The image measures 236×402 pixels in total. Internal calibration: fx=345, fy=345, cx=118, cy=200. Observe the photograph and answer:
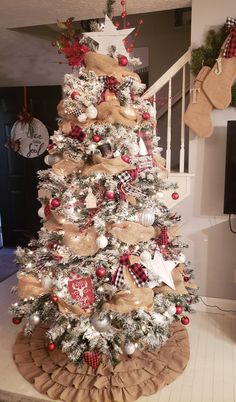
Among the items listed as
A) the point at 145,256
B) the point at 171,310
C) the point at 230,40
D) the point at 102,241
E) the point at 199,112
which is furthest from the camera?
the point at 199,112

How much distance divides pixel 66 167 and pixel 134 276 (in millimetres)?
696

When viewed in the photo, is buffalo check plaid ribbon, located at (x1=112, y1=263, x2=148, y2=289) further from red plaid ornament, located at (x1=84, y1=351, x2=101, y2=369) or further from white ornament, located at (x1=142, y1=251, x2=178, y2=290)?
red plaid ornament, located at (x1=84, y1=351, x2=101, y2=369)

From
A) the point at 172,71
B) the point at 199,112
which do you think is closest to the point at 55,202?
the point at 199,112

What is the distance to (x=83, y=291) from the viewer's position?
184 centimetres

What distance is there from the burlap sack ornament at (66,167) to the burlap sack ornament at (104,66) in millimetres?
490

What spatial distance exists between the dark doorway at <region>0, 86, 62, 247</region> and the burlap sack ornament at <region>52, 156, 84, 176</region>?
5.99 feet

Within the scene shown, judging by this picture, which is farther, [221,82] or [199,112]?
[199,112]

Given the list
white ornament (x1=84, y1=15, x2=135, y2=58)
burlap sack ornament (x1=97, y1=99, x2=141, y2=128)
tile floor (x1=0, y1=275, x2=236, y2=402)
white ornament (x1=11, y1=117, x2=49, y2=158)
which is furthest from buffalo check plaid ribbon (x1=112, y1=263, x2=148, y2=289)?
white ornament (x1=11, y1=117, x2=49, y2=158)

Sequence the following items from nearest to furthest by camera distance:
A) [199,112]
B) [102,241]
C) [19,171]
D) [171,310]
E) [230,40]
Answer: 1. [102,241]
2. [171,310]
3. [230,40]
4. [199,112]
5. [19,171]

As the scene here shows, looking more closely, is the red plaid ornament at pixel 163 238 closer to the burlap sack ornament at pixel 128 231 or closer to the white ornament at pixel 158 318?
the burlap sack ornament at pixel 128 231

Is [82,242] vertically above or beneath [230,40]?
beneath

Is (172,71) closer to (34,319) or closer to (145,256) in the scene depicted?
(145,256)

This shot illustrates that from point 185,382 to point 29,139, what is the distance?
108 inches

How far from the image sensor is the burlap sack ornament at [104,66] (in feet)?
5.98
